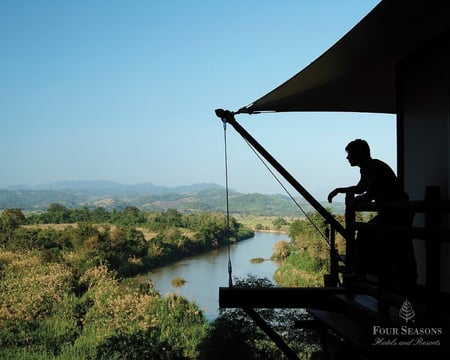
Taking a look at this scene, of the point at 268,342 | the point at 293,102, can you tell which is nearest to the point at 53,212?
the point at 268,342

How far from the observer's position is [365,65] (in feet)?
9.62

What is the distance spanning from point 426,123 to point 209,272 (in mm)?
19460

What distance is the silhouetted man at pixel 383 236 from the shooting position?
188cm

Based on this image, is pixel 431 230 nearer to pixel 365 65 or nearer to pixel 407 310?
pixel 407 310

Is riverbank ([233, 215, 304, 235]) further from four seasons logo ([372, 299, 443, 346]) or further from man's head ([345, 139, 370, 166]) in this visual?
four seasons logo ([372, 299, 443, 346])

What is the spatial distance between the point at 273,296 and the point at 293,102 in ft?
5.37

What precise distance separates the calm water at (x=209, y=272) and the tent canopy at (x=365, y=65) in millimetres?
13447

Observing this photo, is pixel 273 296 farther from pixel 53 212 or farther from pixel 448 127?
pixel 53 212

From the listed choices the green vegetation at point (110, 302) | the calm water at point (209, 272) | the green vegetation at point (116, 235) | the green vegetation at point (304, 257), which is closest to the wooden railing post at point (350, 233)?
the green vegetation at point (110, 302)

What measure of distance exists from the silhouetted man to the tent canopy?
0.54m

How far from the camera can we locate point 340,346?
2.62m

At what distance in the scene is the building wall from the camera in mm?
2475

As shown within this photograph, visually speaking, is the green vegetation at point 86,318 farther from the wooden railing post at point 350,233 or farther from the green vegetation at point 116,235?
the wooden railing post at point 350,233

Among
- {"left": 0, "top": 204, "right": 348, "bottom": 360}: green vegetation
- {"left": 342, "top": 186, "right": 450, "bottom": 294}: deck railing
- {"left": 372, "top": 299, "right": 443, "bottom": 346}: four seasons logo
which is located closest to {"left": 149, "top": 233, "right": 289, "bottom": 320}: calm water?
{"left": 0, "top": 204, "right": 348, "bottom": 360}: green vegetation
